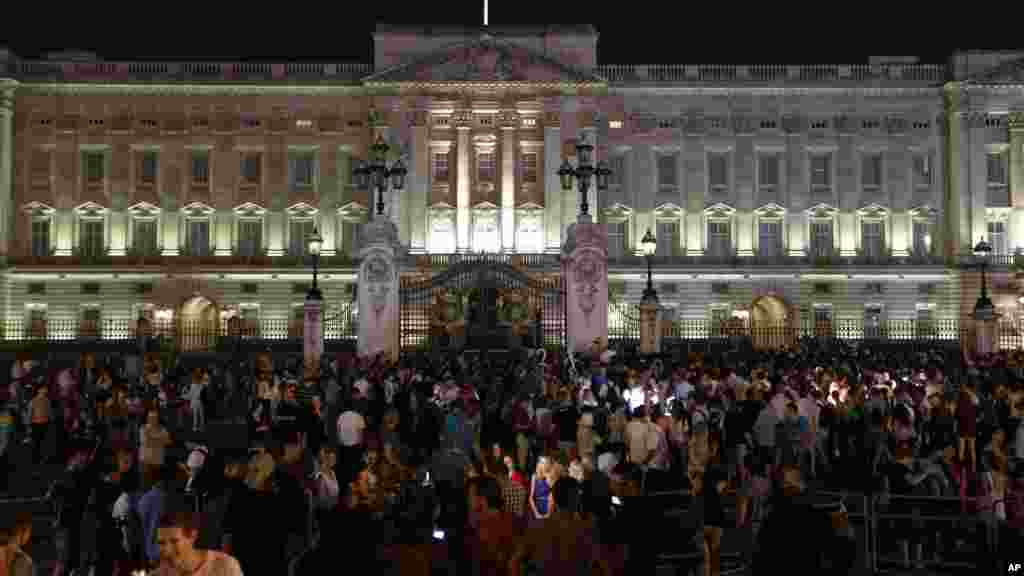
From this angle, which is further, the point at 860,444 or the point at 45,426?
the point at 45,426

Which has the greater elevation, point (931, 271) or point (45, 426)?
point (931, 271)

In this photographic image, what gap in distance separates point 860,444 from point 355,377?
40.6ft

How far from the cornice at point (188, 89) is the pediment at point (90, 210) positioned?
5.70 metres

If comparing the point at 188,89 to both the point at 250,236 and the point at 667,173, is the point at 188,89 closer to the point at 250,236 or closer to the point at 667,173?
the point at 250,236

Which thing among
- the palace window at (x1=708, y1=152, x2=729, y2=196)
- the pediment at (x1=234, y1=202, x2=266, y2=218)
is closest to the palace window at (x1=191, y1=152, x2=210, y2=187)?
the pediment at (x1=234, y1=202, x2=266, y2=218)

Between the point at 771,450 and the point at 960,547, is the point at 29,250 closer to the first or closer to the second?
the point at 771,450

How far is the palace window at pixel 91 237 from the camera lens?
61.8 m

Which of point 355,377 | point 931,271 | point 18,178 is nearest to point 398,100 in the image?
point 18,178

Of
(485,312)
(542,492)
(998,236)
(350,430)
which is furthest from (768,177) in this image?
(542,492)

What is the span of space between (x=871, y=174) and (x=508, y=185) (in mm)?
19072

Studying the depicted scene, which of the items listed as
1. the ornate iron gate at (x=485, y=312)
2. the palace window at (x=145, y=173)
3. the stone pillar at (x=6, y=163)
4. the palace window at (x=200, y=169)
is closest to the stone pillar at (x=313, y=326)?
the ornate iron gate at (x=485, y=312)

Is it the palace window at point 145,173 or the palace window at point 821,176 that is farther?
the palace window at point 821,176

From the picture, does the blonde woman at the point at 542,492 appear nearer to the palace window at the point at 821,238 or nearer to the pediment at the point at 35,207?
the palace window at the point at 821,238

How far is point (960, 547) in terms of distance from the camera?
500 inches
